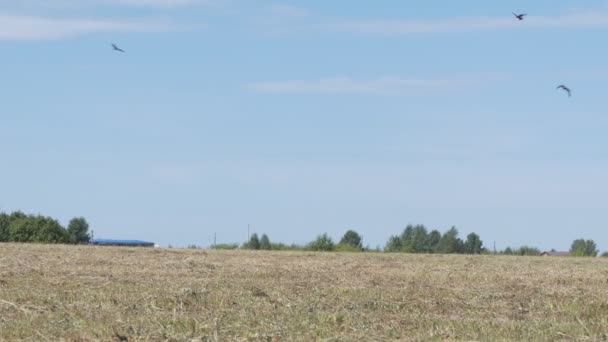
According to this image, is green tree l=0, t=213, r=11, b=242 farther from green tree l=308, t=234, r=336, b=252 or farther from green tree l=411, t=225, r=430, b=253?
green tree l=411, t=225, r=430, b=253

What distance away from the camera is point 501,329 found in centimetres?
1023

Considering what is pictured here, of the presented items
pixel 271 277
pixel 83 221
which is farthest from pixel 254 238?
pixel 271 277

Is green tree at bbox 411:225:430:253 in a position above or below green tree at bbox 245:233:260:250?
above

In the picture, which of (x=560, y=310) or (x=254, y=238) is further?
(x=254, y=238)

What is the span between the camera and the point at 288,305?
39.0 feet

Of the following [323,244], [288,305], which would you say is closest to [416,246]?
[323,244]

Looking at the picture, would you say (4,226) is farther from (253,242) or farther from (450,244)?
(450,244)

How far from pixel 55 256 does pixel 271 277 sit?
643 centimetres

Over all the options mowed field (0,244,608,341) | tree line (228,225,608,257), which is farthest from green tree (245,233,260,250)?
mowed field (0,244,608,341)

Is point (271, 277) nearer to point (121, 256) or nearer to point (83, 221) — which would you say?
point (121, 256)

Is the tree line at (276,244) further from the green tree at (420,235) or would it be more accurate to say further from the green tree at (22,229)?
the green tree at (420,235)

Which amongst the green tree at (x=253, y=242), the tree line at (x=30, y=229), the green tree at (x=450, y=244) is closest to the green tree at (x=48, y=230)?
the tree line at (x=30, y=229)

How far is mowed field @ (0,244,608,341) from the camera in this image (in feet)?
32.3

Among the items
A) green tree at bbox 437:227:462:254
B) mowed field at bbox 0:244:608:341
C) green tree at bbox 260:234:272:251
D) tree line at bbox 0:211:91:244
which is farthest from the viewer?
green tree at bbox 437:227:462:254
